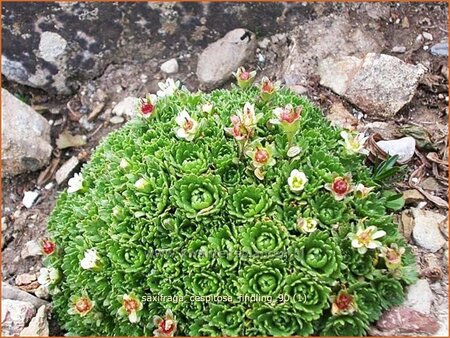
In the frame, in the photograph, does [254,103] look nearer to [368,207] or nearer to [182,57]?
[368,207]

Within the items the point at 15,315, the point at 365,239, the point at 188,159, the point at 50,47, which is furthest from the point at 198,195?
the point at 50,47

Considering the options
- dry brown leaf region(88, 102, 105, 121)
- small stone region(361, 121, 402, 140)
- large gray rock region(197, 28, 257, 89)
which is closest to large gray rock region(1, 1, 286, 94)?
large gray rock region(197, 28, 257, 89)

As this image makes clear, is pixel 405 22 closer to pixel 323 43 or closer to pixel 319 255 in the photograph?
pixel 323 43

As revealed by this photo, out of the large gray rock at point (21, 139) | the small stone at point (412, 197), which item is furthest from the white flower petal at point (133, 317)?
the large gray rock at point (21, 139)

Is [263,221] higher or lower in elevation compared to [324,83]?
higher

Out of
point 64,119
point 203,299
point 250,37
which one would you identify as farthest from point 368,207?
point 64,119

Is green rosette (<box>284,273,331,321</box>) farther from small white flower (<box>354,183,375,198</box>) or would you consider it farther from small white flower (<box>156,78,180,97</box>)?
small white flower (<box>156,78,180,97</box>)
